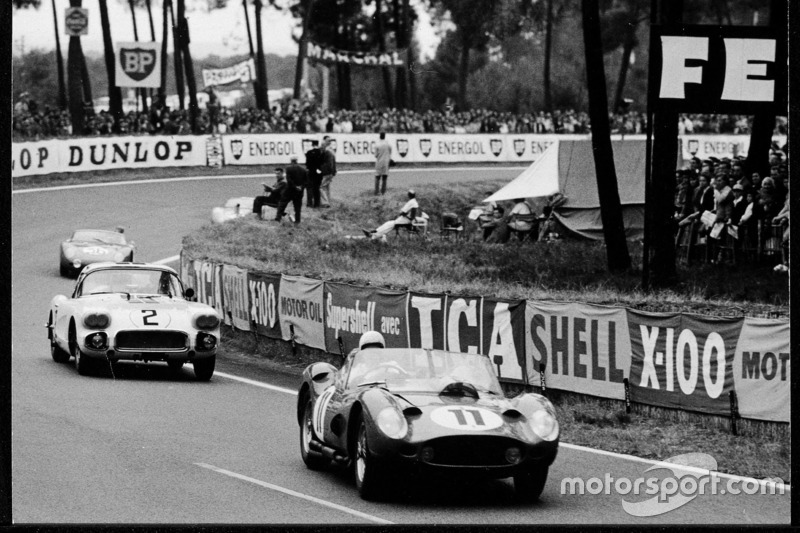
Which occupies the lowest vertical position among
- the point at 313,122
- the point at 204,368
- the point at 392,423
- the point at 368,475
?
the point at 204,368

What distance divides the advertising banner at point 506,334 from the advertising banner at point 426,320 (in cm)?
50

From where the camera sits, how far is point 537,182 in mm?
26234

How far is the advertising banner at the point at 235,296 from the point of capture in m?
14.6

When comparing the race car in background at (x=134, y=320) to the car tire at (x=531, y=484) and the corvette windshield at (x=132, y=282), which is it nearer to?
the corvette windshield at (x=132, y=282)

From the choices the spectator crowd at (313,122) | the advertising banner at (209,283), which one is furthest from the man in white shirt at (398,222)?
the spectator crowd at (313,122)

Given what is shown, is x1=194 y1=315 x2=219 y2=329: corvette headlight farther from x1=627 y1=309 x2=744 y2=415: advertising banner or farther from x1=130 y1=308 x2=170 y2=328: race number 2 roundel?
x1=627 y1=309 x2=744 y2=415: advertising banner

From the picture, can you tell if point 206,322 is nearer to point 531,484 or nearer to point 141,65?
point 141,65

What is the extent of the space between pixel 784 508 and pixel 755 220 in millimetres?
6695

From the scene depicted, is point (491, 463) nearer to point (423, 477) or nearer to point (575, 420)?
point (423, 477)

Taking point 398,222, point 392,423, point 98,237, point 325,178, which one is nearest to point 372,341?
point 392,423

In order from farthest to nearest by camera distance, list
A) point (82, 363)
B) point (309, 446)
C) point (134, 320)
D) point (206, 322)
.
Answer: point (82, 363) < point (206, 322) < point (134, 320) < point (309, 446)

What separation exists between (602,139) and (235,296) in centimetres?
664

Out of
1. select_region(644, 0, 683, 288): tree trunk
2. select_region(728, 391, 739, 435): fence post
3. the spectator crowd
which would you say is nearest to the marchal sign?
select_region(728, 391, 739, 435): fence post

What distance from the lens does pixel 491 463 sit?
659 cm
